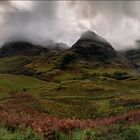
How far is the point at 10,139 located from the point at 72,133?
138 inches

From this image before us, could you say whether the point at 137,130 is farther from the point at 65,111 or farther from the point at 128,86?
the point at 128,86

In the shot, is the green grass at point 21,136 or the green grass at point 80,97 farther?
the green grass at point 80,97

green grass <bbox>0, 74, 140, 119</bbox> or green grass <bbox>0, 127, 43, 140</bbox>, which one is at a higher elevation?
green grass <bbox>0, 74, 140, 119</bbox>

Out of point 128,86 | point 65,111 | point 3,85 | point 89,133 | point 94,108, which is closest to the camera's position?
point 89,133

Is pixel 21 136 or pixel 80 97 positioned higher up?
pixel 80 97

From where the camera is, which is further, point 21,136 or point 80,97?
point 80,97

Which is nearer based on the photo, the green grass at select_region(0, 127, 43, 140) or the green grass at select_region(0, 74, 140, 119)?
the green grass at select_region(0, 127, 43, 140)

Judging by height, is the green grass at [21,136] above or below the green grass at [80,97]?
below

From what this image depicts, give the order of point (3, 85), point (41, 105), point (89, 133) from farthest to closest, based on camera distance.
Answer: point (3, 85)
point (41, 105)
point (89, 133)

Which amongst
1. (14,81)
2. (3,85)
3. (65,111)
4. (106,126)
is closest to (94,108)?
(65,111)

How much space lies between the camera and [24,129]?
18875mm

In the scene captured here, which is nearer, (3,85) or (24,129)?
(24,129)

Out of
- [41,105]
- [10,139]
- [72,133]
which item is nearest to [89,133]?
[72,133]

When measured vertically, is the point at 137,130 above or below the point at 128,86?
below
